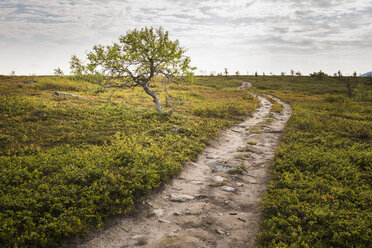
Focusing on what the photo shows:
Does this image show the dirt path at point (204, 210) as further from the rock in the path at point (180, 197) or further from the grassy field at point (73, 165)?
the grassy field at point (73, 165)

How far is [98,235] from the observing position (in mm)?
6410

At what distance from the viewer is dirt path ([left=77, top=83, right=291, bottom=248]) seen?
628cm

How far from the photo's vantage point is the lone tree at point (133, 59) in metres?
20.3

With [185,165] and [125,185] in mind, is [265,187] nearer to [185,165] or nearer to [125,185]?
[185,165]

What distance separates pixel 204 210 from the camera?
7891 mm

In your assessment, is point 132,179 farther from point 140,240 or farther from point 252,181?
point 252,181

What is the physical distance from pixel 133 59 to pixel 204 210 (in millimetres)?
17488

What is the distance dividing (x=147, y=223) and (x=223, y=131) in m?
13.9

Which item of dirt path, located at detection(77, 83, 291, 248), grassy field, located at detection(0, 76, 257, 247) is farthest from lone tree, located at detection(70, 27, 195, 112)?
dirt path, located at detection(77, 83, 291, 248)

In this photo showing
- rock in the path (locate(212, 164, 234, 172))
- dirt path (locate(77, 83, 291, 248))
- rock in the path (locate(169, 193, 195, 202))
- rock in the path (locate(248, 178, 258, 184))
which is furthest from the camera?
rock in the path (locate(212, 164, 234, 172))

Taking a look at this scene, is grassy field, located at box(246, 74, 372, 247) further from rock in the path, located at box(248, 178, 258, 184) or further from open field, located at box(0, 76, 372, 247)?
rock in the path, located at box(248, 178, 258, 184)

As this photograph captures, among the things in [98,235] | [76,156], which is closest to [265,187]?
[98,235]

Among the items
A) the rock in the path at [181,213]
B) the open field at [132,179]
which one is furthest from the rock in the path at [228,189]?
the rock in the path at [181,213]

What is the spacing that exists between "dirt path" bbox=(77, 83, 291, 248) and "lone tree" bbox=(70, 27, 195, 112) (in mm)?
12290
